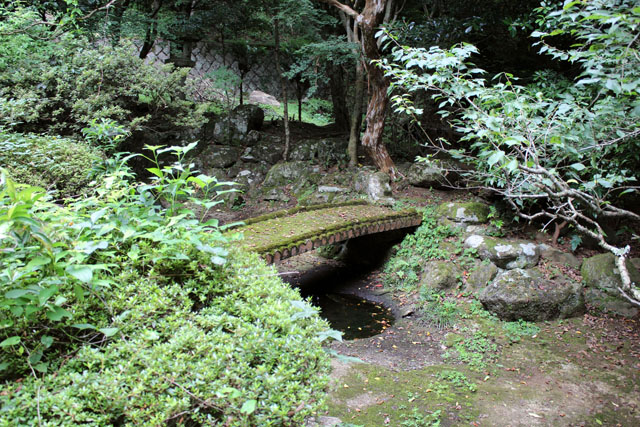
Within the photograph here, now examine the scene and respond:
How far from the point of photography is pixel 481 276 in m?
5.88

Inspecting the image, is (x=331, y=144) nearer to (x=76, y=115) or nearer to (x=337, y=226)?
(x=337, y=226)

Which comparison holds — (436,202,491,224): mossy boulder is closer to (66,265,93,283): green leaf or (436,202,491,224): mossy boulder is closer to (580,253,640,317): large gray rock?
(580,253,640,317): large gray rock

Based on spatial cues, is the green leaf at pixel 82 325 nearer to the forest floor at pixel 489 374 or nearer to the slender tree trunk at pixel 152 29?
the forest floor at pixel 489 374

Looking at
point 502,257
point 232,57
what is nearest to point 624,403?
point 502,257

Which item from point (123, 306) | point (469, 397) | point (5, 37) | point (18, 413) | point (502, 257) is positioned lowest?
point (469, 397)

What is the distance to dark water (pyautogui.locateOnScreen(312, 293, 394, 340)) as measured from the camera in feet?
17.5

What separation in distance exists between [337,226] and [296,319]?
14.1ft

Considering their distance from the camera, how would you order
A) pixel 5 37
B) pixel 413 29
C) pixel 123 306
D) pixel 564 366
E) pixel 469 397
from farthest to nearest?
pixel 413 29, pixel 5 37, pixel 564 366, pixel 469 397, pixel 123 306

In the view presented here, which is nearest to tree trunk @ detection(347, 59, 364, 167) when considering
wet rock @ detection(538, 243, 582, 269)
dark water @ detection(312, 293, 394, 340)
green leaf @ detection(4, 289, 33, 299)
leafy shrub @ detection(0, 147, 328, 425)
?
dark water @ detection(312, 293, 394, 340)

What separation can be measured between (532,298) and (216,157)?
24.9 feet

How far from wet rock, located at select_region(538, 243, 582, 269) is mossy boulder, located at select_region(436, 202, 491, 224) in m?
1.07

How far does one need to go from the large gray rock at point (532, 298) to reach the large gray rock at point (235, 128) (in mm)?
7169

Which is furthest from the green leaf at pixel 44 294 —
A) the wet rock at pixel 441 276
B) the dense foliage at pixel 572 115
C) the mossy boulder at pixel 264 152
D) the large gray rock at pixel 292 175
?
the mossy boulder at pixel 264 152

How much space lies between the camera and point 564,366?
434cm
